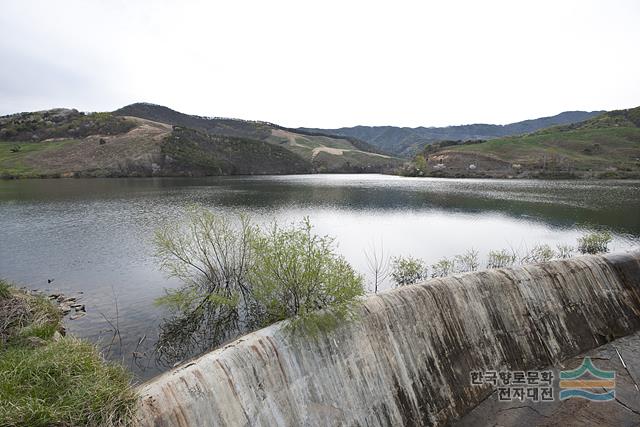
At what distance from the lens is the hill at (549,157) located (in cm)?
11469

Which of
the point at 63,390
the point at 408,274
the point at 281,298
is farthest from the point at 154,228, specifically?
the point at 63,390

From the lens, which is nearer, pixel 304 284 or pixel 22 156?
pixel 304 284

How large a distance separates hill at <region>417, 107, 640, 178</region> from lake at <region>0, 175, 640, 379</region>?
2295 inches

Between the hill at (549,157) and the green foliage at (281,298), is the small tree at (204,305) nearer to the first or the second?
the green foliage at (281,298)

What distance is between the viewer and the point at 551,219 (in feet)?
144

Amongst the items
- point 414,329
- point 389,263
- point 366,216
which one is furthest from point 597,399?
point 366,216

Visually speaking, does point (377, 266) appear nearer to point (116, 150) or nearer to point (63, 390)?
point (63, 390)

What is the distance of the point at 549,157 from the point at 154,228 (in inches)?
5650

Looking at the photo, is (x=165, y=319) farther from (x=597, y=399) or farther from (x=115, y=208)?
(x=115, y=208)

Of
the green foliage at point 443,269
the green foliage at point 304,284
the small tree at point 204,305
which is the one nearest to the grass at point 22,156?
the small tree at point 204,305

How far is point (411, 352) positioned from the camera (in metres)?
12.7

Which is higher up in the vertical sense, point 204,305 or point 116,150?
point 116,150

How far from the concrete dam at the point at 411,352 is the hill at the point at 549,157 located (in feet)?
384

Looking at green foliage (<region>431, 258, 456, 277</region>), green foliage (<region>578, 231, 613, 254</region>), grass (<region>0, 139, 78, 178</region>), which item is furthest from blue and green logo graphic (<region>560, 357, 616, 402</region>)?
grass (<region>0, 139, 78, 178</region>)
